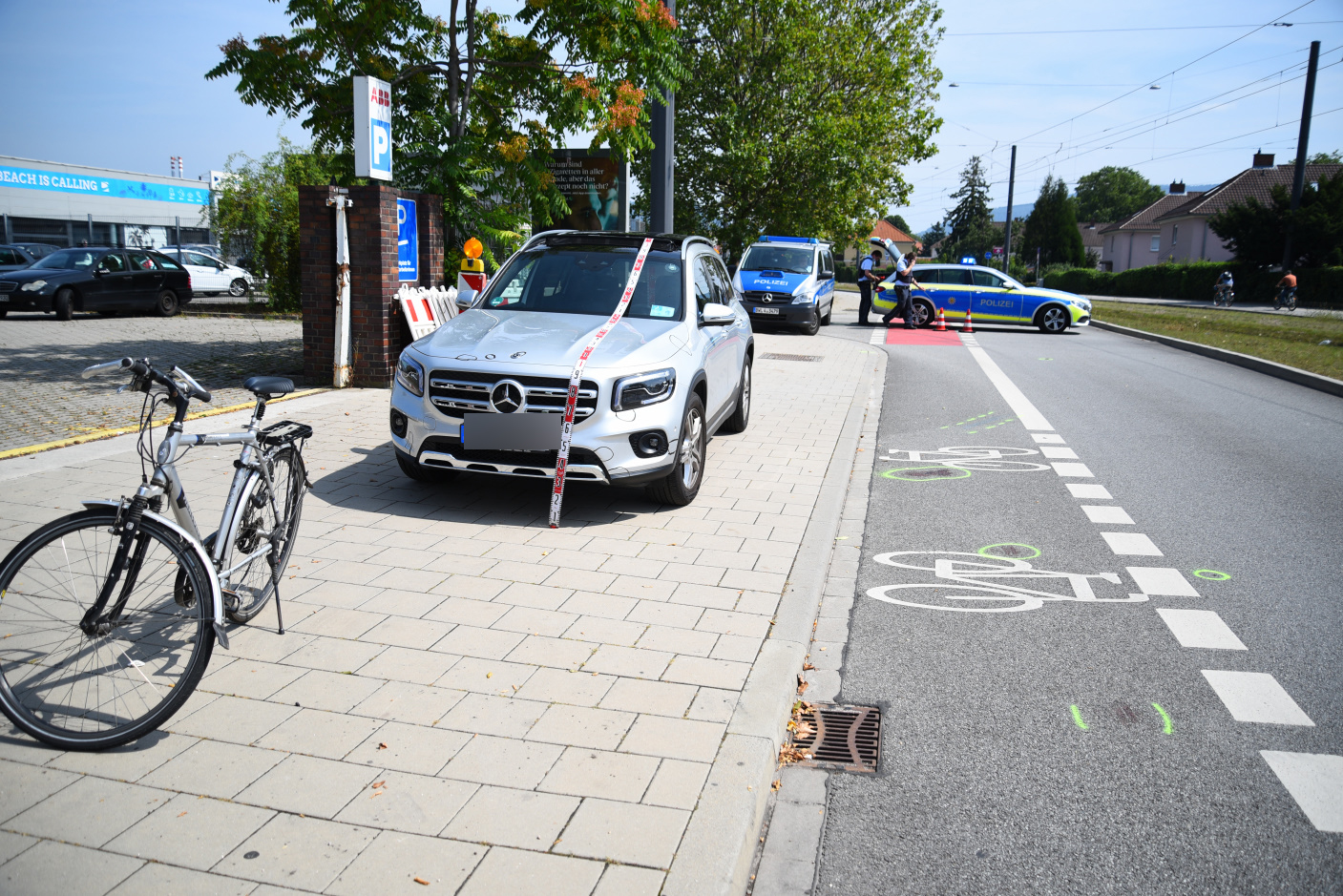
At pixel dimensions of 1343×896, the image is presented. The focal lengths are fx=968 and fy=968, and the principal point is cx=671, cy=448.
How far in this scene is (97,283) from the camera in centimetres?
2034

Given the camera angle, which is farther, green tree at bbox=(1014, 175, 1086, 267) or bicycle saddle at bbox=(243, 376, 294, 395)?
green tree at bbox=(1014, 175, 1086, 267)

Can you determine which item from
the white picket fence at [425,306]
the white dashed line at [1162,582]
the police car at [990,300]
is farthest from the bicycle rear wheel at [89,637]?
the police car at [990,300]

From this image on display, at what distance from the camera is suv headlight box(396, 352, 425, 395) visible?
616cm

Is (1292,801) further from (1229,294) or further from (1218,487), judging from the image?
(1229,294)

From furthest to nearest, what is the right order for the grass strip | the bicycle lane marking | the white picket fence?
the grass strip
the white picket fence
the bicycle lane marking

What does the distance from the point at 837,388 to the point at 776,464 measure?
523cm

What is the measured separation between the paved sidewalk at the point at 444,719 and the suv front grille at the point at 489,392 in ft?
2.42

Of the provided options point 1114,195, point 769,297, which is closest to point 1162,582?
point 769,297

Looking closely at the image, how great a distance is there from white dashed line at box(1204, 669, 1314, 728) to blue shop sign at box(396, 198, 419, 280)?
9.21 m

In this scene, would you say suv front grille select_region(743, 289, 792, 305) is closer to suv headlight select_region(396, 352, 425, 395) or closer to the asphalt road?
the asphalt road

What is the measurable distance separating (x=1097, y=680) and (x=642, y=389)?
311cm

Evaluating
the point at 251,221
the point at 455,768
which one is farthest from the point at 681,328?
the point at 251,221

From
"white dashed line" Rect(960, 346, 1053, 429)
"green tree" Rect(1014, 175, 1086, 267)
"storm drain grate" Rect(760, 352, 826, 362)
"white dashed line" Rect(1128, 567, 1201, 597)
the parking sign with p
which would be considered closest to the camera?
"white dashed line" Rect(1128, 567, 1201, 597)

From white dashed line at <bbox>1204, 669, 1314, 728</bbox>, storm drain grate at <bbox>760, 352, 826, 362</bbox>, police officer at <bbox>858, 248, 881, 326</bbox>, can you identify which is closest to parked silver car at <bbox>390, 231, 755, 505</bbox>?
white dashed line at <bbox>1204, 669, 1314, 728</bbox>
